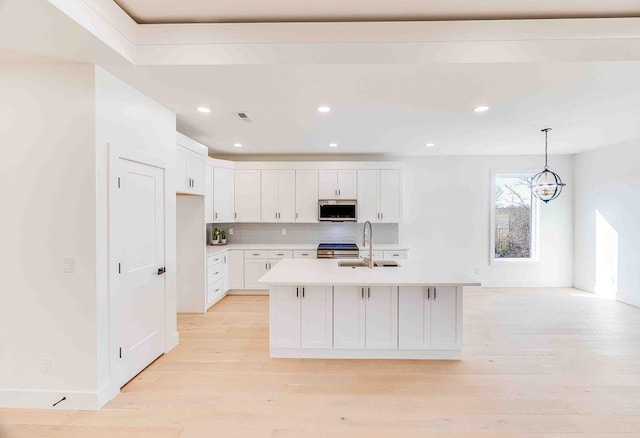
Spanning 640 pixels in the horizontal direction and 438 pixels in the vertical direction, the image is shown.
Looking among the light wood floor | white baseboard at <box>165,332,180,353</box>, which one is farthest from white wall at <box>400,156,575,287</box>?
white baseboard at <box>165,332,180,353</box>

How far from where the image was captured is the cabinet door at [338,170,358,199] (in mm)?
5641

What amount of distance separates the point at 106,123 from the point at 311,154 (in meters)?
3.88

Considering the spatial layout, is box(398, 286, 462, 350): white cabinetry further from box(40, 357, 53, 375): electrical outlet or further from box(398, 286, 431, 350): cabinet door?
box(40, 357, 53, 375): electrical outlet

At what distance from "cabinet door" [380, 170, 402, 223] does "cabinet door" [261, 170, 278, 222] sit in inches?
76.6

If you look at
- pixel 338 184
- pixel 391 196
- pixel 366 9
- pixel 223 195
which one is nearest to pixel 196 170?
pixel 223 195

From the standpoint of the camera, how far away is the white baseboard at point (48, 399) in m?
2.31

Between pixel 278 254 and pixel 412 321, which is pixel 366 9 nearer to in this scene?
pixel 412 321

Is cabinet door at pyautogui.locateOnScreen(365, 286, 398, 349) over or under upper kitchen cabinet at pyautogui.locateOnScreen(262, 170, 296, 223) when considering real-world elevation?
under

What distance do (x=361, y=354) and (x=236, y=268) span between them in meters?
3.00

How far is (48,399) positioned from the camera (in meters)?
2.33

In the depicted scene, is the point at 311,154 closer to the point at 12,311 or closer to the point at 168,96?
the point at 168,96

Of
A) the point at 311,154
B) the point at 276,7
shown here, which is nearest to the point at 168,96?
the point at 276,7

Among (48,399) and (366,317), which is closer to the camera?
(48,399)

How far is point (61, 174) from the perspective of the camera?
7.61 ft
